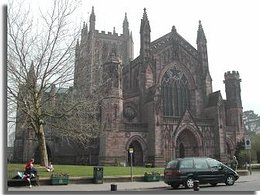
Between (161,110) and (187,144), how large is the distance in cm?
598

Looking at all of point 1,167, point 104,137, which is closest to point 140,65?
point 104,137

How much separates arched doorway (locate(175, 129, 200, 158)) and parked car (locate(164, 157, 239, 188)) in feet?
77.1

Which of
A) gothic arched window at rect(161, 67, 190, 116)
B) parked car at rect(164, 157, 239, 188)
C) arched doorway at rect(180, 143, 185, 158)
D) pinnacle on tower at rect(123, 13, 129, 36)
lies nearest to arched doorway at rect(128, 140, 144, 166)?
gothic arched window at rect(161, 67, 190, 116)

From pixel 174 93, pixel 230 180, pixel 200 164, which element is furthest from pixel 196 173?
pixel 174 93

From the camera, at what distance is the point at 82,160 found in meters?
40.3

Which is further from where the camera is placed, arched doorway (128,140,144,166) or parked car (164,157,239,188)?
arched doorway (128,140,144,166)

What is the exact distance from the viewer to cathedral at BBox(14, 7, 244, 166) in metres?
36.6

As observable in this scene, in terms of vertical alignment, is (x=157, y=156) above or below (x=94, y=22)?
below

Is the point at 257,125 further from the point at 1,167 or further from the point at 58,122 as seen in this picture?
the point at 1,167

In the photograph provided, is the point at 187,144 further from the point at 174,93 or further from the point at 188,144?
the point at 174,93

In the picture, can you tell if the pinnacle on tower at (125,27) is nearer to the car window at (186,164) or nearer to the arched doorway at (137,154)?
the arched doorway at (137,154)

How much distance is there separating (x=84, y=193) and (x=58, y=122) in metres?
9.28

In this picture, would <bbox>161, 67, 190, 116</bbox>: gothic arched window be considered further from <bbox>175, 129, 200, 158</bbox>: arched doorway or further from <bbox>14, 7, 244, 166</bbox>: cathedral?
<bbox>175, 129, 200, 158</bbox>: arched doorway

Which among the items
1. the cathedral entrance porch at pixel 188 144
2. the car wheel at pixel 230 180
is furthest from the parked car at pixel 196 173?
the cathedral entrance porch at pixel 188 144
